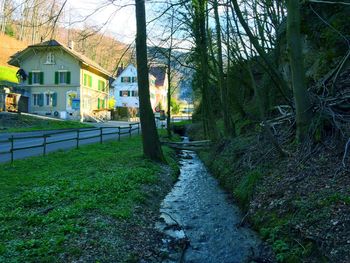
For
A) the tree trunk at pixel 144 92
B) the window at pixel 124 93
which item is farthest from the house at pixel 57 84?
the tree trunk at pixel 144 92

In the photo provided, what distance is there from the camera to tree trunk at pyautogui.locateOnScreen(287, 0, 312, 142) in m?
9.65

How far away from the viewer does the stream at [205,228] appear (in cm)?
649

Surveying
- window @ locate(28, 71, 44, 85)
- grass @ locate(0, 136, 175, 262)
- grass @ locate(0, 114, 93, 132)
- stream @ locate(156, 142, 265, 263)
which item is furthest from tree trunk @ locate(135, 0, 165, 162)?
window @ locate(28, 71, 44, 85)

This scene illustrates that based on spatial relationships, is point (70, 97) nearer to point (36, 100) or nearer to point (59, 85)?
point (59, 85)

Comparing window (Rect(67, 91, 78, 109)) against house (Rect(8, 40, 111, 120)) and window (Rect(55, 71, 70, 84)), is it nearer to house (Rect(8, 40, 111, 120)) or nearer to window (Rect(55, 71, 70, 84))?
house (Rect(8, 40, 111, 120))

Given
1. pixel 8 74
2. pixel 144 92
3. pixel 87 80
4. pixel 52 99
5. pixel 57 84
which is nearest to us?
pixel 144 92

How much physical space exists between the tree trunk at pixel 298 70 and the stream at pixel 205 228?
280 cm

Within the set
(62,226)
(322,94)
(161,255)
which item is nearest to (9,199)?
(62,226)

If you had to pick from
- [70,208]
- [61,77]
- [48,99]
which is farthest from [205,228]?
[48,99]

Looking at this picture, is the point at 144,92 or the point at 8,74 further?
the point at 8,74

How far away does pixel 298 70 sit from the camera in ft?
32.2

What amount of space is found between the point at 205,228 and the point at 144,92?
7239mm

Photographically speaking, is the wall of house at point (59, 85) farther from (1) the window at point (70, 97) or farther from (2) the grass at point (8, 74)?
(2) the grass at point (8, 74)

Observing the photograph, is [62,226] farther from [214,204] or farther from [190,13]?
[190,13]
